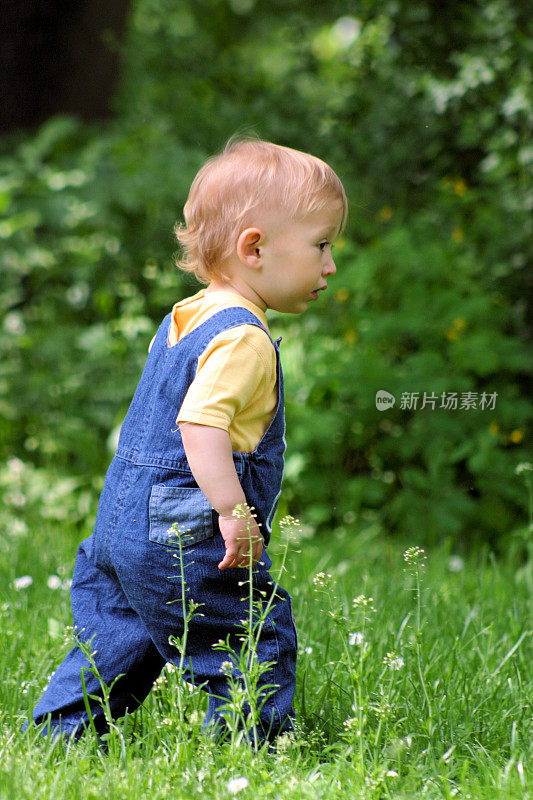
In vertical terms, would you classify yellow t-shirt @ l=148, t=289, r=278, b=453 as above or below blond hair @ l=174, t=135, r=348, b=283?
below

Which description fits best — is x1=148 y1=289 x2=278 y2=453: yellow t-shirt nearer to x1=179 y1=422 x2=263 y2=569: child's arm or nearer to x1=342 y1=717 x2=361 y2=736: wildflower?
x1=179 y1=422 x2=263 y2=569: child's arm

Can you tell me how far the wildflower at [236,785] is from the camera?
63.4 inches

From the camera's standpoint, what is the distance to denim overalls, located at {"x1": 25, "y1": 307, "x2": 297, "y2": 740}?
1.83 m

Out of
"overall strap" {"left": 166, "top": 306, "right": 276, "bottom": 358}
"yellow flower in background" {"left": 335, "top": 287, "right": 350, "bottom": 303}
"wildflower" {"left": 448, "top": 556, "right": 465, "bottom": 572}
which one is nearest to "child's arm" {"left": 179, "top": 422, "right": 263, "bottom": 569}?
"overall strap" {"left": 166, "top": 306, "right": 276, "bottom": 358}

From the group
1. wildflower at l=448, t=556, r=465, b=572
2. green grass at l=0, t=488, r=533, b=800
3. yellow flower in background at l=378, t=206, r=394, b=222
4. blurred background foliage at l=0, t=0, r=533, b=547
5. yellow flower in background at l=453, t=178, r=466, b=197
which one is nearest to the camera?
green grass at l=0, t=488, r=533, b=800

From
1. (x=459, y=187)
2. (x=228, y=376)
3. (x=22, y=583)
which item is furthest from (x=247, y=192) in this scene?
(x=459, y=187)

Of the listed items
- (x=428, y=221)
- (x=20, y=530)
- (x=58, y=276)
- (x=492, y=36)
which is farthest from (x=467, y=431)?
(x=58, y=276)

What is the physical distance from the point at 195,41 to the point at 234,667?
5.90m

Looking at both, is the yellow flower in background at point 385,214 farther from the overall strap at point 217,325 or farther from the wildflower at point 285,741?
the wildflower at point 285,741

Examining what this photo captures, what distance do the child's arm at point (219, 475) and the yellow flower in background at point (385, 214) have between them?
3.66 metres

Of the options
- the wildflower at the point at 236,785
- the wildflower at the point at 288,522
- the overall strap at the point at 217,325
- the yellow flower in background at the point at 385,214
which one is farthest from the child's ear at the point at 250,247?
the yellow flower in background at the point at 385,214

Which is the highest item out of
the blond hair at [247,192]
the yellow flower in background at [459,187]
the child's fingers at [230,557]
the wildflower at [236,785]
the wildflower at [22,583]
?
the yellow flower in background at [459,187]

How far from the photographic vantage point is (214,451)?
172 cm

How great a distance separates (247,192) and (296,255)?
0.17 metres
